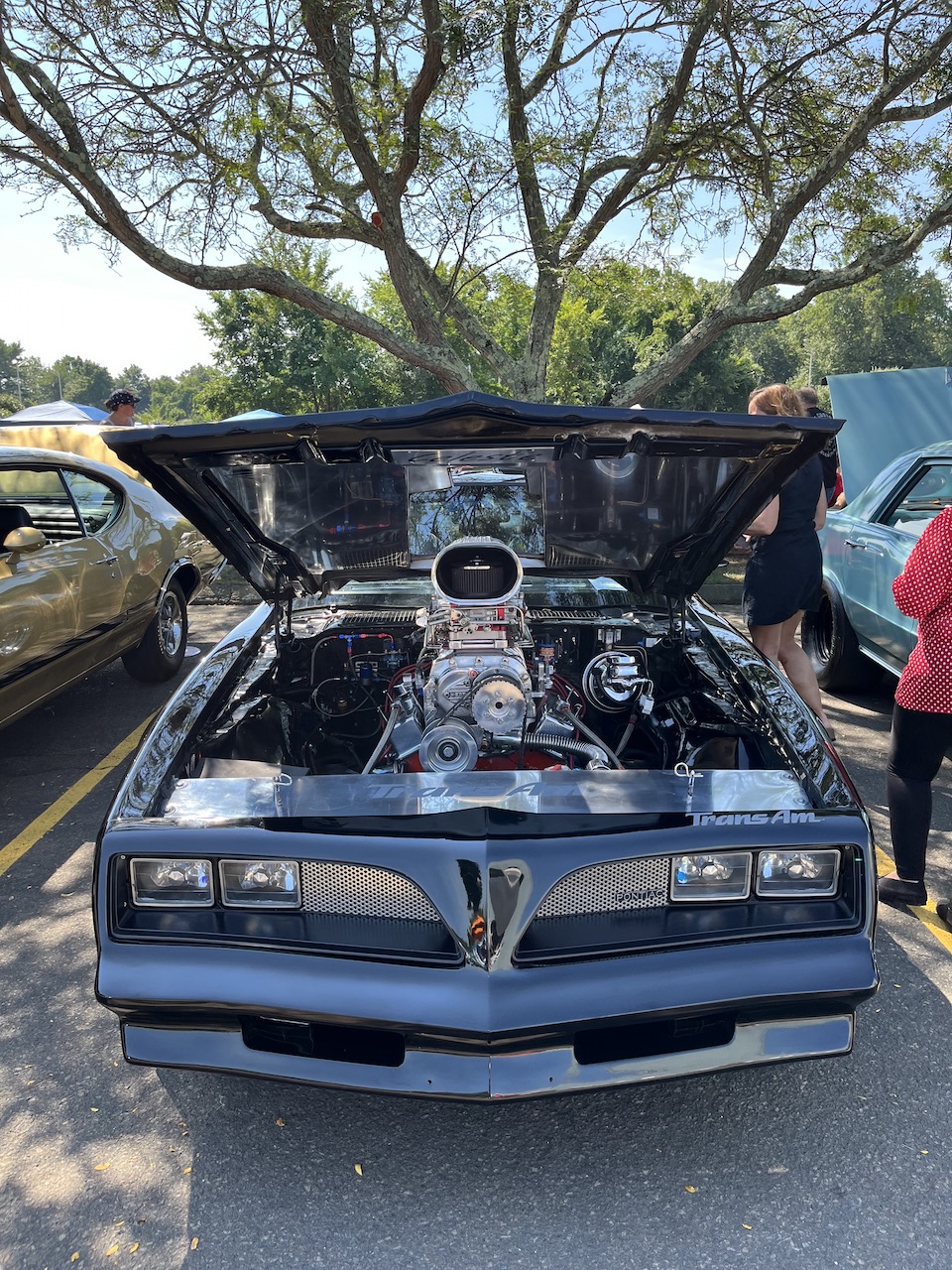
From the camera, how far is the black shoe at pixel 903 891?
3355 mm

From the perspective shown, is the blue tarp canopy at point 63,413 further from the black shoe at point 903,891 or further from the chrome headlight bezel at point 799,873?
the chrome headlight bezel at point 799,873

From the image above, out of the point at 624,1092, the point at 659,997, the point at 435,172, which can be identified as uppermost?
the point at 435,172

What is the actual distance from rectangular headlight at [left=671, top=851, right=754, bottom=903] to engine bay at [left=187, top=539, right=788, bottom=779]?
1.38 ft

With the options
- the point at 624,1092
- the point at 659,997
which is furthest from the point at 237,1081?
the point at 659,997

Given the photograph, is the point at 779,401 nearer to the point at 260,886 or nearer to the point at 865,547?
the point at 865,547

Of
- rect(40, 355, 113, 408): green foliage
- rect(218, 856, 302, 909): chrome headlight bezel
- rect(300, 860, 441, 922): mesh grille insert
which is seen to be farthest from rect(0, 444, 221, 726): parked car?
rect(40, 355, 113, 408): green foliage

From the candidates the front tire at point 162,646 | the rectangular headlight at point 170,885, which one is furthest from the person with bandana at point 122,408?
the rectangular headlight at point 170,885

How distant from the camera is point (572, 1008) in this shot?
6.48ft

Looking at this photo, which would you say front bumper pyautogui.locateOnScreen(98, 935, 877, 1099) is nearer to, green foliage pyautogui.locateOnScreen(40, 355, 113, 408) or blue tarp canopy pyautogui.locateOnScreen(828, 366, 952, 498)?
blue tarp canopy pyautogui.locateOnScreen(828, 366, 952, 498)

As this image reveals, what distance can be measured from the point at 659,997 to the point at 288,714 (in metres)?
1.72

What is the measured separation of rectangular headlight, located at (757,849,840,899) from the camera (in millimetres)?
2188

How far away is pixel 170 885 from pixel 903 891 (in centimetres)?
261

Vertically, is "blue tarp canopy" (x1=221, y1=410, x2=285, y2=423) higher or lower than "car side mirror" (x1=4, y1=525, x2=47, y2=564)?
higher

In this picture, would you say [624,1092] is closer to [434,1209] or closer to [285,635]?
[434,1209]
